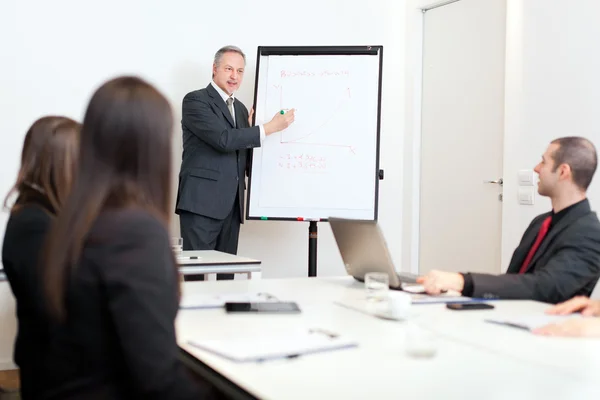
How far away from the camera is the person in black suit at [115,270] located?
3.91ft

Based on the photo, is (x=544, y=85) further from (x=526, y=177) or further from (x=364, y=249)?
(x=364, y=249)

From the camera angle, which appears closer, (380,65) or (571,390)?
(571,390)

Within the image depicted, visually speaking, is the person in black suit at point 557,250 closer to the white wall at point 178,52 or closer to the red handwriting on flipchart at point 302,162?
the red handwriting on flipchart at point 302,162

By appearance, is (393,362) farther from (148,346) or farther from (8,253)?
(8,253)

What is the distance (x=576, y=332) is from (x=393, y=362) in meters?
0.57

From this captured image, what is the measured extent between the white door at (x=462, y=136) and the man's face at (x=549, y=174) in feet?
6.89

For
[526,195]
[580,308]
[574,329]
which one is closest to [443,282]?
[580,308]

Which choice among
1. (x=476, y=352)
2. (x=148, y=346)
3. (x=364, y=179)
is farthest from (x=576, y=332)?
(x=364, y=179)

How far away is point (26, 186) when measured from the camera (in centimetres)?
163

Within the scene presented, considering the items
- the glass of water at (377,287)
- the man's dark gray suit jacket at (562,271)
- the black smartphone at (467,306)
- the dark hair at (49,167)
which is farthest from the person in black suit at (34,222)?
the man's dark gray suit jacket at (562,271)

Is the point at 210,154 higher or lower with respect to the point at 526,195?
higher

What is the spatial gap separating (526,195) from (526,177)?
112mm

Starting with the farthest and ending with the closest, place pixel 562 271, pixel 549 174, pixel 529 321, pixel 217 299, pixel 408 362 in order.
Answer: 1. pixel 549 174
2. pixel 562 271
3. pixel 217 299
4. pixel 529 321
5. pixel 408 362

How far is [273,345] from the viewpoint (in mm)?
1631
